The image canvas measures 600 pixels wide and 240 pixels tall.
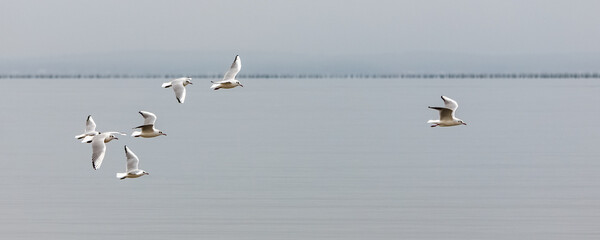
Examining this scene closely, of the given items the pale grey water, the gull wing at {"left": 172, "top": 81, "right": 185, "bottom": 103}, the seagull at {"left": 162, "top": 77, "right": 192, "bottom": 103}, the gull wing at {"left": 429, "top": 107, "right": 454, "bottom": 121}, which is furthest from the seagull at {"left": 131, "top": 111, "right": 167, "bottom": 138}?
the gull wing at {"left": 429, "top": 107, "right": 454, "bottom": 121}

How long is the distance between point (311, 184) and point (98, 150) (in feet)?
41.2

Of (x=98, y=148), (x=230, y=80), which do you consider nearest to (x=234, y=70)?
(x=230, y=80)

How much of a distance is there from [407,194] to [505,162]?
1135 centimetres

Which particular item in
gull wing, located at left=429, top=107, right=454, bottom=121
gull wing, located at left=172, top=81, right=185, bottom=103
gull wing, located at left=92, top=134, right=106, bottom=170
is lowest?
gull wing, located at left=92, top=134, right=106, bottom=170

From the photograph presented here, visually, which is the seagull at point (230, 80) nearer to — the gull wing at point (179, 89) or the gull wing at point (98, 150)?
the gull wing at point (179, 89)

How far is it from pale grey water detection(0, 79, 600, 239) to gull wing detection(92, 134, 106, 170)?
2.72 m

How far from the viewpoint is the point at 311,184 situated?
1549 inches

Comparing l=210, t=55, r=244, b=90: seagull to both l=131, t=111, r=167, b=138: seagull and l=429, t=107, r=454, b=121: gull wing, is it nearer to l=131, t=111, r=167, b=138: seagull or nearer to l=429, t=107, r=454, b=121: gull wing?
l=131, t=111, r=167, b=138: seagull

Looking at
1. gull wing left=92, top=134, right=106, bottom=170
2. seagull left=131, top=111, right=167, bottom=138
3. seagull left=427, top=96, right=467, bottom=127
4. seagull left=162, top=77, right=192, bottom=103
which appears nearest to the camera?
gull wing left=92, top=134, right=106, bottom=170

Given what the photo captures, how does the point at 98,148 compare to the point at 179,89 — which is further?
the point at 179,89

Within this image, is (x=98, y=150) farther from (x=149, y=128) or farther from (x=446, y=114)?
(x=446, y=114)

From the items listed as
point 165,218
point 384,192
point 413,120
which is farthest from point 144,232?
point 413,120

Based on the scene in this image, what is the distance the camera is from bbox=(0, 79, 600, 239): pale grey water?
31281mm

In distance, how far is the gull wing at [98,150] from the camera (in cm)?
2700
